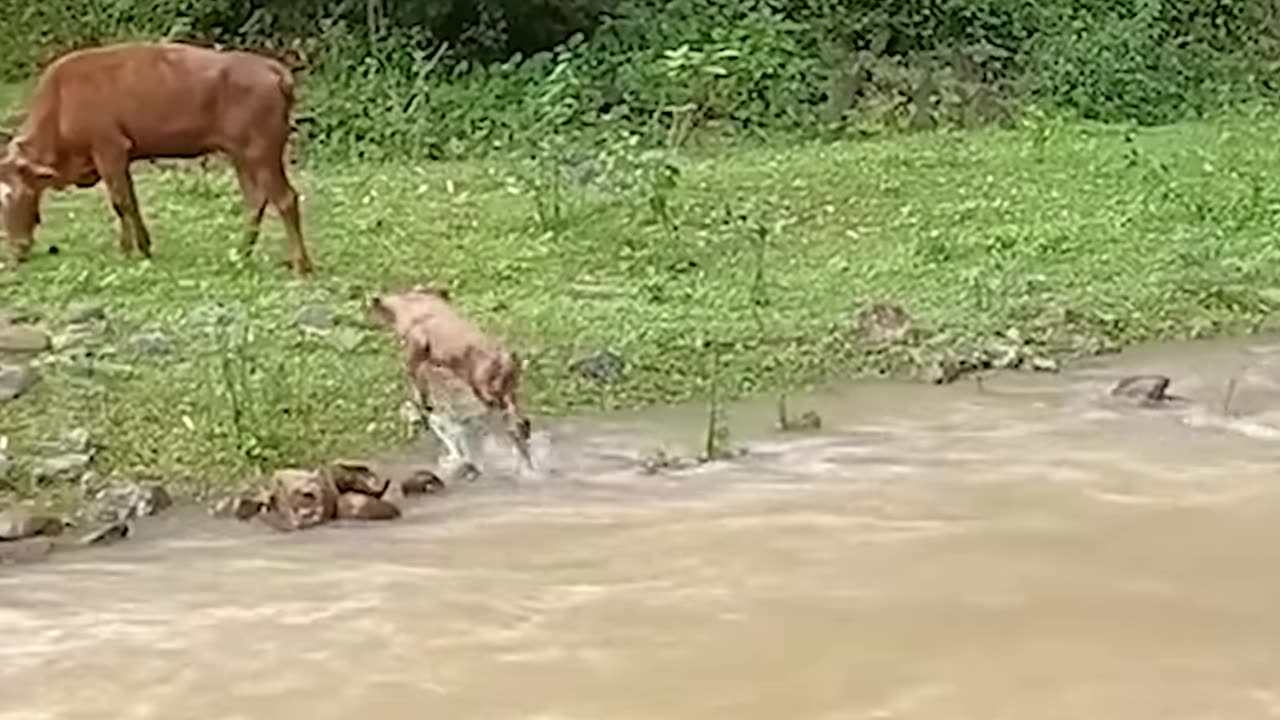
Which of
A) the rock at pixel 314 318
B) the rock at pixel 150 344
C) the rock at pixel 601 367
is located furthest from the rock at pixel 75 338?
the rock at pixel 601 367

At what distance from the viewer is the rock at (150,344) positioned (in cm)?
911

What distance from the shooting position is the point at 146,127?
36.0ft

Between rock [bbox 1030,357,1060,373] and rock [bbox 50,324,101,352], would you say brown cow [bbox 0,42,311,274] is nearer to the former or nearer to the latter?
rock [bbox 50,324,101,352]

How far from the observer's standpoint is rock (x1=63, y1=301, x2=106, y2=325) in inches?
378

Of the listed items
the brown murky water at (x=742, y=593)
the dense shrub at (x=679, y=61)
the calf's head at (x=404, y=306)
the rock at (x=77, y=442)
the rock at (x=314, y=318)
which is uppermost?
the dense shrub at (x=679, y=61)

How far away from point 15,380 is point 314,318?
1.38 metres

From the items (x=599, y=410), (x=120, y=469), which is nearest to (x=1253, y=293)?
(x=599, y=410)

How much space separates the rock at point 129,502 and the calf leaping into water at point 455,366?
0.94 metres

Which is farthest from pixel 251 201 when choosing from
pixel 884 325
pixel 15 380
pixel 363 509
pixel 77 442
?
pixel 363 509

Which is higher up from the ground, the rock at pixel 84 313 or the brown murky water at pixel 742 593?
the rock at pixel 84 313

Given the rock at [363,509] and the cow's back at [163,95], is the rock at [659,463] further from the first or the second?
the cow's back at [163,95]

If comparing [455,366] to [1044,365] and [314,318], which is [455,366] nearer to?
[314,318]

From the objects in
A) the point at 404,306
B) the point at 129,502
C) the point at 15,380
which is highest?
the point at 404,306

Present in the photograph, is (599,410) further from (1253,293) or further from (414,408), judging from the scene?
(1253,293)
